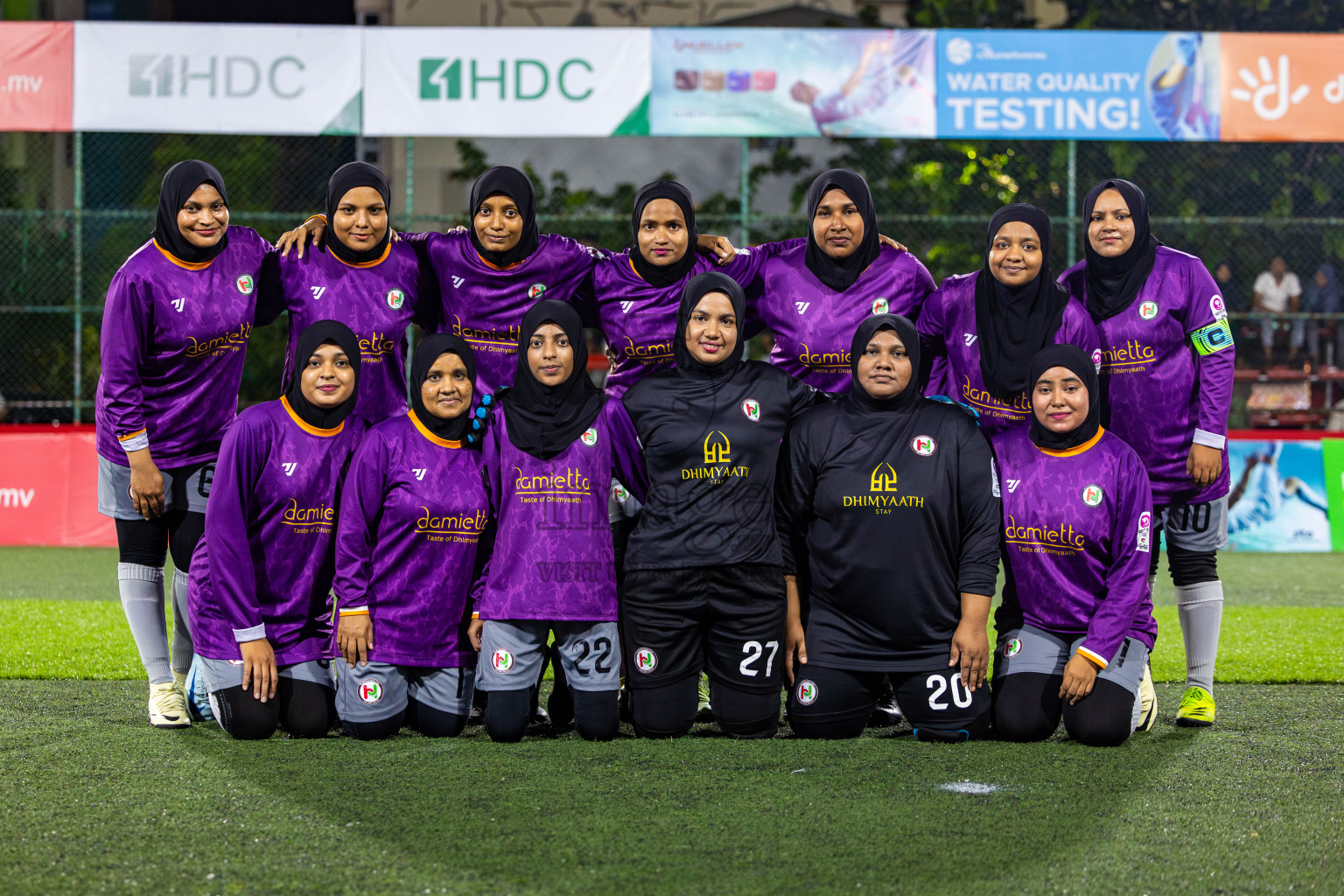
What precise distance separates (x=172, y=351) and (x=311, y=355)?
2.14 feet

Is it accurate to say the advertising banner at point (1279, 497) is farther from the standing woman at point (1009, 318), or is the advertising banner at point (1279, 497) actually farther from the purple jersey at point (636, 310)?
the purple jersey at point (636, 310)

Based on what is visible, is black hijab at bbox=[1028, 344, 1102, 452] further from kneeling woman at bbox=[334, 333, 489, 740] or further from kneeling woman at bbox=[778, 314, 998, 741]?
kneeling woman at bbox=[334, 333, 489, 740]

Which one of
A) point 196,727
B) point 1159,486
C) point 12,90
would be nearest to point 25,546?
point 12,90

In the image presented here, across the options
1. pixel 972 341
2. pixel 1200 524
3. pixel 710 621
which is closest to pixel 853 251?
pixel 972 341

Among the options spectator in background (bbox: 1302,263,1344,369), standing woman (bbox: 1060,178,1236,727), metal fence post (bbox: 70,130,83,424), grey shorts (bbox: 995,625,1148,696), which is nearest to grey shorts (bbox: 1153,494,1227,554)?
standing woman (bbox: 1060,178,1236,727)

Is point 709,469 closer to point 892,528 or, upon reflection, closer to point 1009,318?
point 892,528

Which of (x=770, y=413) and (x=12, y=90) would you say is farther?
(x=12, y=90)

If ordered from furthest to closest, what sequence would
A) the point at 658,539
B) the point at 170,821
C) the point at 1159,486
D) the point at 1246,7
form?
the point at 1246,7 < the point at 1159,486 < the point at 658,539 < the point at 170,821

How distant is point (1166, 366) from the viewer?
4.60 m

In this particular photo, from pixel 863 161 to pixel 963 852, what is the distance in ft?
34.8

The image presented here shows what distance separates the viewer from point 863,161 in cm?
1268

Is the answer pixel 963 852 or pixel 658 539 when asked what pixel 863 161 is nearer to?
pixel 658 539

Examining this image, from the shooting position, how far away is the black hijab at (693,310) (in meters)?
4.25

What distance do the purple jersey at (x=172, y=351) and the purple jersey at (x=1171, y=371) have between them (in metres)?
3.22
